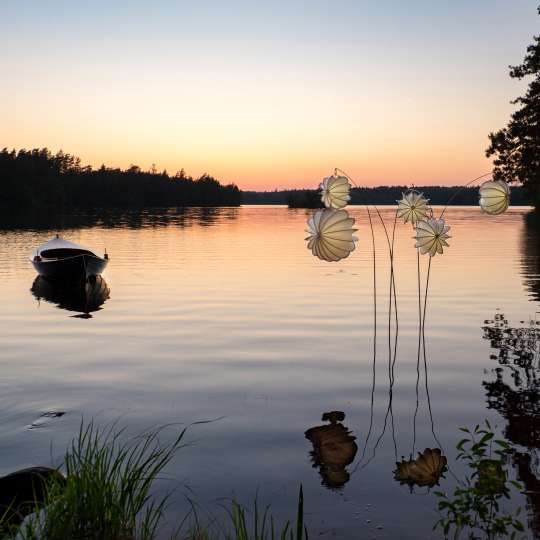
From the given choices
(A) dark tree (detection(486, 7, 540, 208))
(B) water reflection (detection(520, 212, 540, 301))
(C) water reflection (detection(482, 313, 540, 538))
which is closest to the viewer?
(C) water reflection (detection(482, 313, 540, 538))

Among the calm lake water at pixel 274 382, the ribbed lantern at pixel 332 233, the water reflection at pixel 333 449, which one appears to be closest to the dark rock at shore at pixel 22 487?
the calm lake water at pixel 274 382

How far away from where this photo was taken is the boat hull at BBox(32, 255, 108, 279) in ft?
104

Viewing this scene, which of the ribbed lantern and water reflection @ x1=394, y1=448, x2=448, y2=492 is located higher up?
the ribbed lantern

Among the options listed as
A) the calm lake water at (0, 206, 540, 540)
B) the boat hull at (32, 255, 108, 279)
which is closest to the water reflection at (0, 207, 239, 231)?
the boat hull at (32, 255, 108, 279)

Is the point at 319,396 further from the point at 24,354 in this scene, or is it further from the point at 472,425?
the point at 24,354

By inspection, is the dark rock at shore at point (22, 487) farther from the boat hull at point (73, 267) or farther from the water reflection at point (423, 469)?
the boat hull at point (73, 267)

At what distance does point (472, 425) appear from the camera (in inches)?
431

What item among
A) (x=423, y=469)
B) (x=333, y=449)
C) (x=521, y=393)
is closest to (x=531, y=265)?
(x=521, y=393)

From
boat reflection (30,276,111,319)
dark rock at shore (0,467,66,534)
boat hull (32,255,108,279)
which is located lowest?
boat reflection (30,276,111,319)

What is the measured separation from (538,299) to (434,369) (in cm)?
1330

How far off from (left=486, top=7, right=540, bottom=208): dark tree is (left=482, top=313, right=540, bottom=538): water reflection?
2945 cm

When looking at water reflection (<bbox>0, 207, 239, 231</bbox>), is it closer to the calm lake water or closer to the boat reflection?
the boat reflection

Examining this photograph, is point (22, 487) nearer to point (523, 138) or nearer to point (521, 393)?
point (521, 393)

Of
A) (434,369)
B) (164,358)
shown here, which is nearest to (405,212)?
(434,369)
